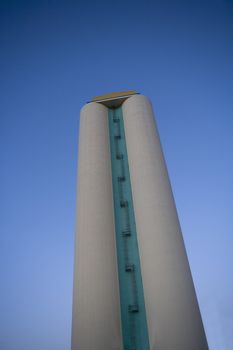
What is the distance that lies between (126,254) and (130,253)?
0.19 meters

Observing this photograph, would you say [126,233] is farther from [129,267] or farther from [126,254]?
[129,267]

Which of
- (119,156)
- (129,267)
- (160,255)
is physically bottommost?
(160,255)

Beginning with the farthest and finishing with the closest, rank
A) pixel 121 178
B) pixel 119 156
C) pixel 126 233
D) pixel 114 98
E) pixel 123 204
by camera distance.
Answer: pixel 114 98 < pixel 119 156 < pixel 121 178 < pixel 123 204 < pixel 126 233

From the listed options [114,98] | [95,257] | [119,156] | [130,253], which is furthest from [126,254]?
[114,98]

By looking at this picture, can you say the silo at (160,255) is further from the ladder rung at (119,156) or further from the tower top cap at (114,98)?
the tower top cap at (114,98)

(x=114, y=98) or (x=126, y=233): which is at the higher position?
(x=114, y=98)

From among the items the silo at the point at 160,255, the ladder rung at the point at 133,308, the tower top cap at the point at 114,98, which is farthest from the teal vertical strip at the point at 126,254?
the tower top cap at the point at 114,98

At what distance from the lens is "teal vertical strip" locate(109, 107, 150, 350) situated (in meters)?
8.95

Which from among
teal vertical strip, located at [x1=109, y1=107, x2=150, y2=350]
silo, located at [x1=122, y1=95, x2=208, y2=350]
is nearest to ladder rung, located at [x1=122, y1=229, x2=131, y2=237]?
teal vertical strip, located at [x1=109, y1=107, x2=150, y2=350]

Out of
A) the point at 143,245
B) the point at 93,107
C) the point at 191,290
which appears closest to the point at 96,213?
the point at 143,245

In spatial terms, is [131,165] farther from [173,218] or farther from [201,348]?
[201,348]

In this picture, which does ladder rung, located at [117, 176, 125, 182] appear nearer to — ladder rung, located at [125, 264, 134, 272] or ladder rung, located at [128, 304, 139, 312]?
ladder rung, located at [125, 264, 134, 272]

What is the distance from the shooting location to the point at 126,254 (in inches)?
419

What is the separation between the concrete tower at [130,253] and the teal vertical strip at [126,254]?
0.03 meters
